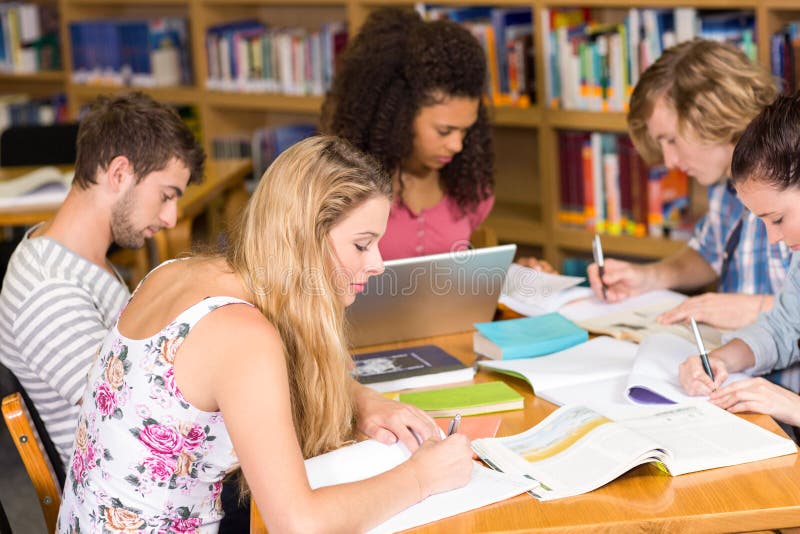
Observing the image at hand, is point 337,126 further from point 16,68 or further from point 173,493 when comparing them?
point 16,68

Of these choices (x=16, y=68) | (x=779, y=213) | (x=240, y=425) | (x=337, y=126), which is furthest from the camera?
(x=16, y=68)

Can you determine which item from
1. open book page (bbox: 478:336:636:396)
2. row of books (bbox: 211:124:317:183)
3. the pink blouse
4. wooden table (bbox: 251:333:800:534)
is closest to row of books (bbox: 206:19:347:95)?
row of books (bbox: 211:124:317:183)

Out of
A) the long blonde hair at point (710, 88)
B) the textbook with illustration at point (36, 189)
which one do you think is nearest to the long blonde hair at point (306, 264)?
the long blonde hair at point (710, 88)

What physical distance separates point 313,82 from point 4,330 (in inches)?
97.3

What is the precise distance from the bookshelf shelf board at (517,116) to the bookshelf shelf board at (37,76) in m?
2.41

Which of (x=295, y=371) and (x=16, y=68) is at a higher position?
(x=16, y=68)

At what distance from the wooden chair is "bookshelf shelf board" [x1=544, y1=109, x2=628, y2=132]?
2.20 metres

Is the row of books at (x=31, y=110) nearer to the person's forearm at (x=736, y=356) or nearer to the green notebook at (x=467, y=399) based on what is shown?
the green notebook at (x=467, y=399)

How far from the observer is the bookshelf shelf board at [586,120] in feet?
11.0

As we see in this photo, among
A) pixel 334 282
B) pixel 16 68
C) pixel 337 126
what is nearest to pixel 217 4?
pixel 16 68

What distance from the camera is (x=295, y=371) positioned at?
1568 millimetres

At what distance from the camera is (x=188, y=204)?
3365 millimetres

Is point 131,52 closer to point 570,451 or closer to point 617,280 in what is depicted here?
point 617,280

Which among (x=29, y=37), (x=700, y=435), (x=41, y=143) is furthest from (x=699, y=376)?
(x=29, y=37)
